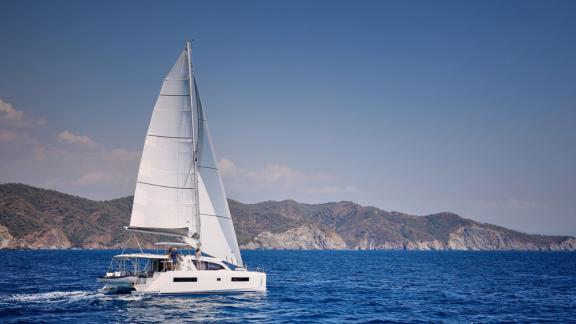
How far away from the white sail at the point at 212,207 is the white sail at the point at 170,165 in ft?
3.43

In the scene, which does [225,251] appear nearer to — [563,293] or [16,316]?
[16,316]

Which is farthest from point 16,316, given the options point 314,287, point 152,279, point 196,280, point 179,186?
point 314,287

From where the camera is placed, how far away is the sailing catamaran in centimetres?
3431

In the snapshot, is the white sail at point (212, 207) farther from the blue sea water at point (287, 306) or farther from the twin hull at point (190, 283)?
the blue sea water at point (287, 306)

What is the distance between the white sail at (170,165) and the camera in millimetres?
35125

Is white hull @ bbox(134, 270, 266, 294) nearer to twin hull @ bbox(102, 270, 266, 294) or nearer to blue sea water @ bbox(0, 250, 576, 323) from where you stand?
twin hull @ bbox(102, 270, 266, 294)

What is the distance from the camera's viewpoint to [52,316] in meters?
27.1

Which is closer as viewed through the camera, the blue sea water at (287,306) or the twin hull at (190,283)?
the blue sea water at (287,306)

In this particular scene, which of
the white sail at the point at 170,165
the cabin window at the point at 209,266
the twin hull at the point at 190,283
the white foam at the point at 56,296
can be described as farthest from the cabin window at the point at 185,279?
the white foam at the point at 56,296

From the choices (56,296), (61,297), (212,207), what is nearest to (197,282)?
(212,207)

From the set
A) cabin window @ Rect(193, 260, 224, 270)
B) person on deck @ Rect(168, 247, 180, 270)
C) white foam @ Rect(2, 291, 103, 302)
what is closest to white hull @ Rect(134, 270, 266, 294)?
cabin window @ Rect(193, 260, 224, 270)

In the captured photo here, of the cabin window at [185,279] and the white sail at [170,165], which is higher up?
the white sail at [170,165]

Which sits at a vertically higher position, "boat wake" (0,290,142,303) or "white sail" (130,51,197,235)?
"white sail" (130,51,197,235)

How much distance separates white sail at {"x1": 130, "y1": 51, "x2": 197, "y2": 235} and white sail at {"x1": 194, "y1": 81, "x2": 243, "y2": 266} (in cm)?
104
